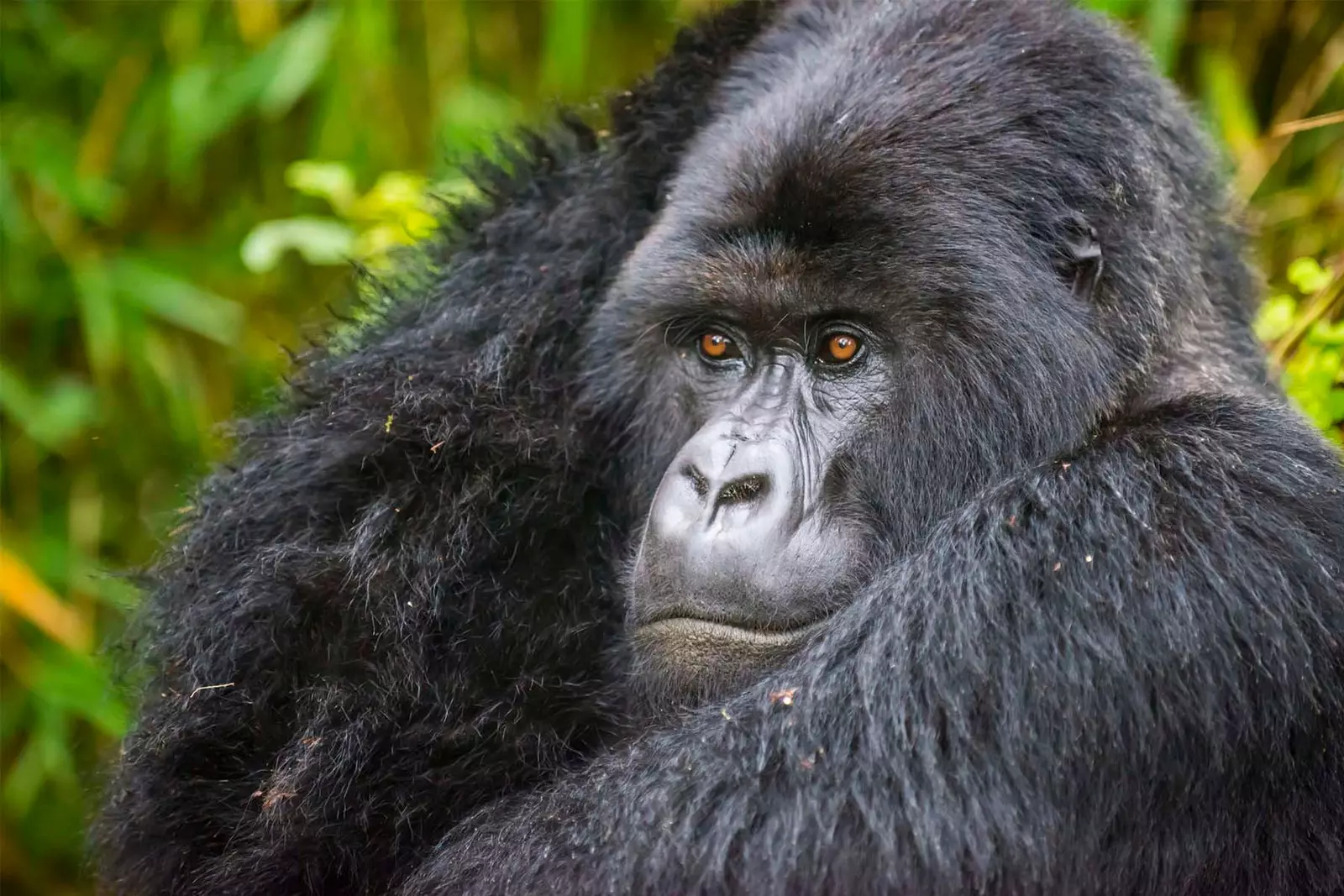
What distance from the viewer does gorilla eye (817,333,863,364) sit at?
272 cm

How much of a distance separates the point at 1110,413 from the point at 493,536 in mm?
1146

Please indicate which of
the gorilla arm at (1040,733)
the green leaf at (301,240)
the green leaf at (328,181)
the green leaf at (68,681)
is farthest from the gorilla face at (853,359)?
the green leaf at (68,681)

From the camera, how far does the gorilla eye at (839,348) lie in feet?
8.91

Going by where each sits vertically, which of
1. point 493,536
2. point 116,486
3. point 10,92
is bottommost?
point 116,486

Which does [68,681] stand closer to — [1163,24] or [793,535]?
[793,535]

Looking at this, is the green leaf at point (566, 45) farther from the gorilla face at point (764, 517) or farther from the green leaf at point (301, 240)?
the gorilla face at point (764, 517)

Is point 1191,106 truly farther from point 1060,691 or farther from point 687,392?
point 1060,691

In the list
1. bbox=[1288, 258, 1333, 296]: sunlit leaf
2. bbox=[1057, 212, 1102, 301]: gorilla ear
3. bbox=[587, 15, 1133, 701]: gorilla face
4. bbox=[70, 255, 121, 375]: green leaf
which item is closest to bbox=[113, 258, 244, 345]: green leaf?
bbox=[70, 255, 121, 375]: green leaf


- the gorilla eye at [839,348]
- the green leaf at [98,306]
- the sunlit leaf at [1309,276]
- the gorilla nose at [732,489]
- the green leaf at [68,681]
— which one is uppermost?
the gorilla eye at [839,348]

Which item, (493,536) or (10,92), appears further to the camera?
(10,92)

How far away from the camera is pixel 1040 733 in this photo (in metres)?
2.14

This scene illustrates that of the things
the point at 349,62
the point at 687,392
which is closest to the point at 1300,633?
the point at 687,392

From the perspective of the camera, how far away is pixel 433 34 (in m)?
5.61

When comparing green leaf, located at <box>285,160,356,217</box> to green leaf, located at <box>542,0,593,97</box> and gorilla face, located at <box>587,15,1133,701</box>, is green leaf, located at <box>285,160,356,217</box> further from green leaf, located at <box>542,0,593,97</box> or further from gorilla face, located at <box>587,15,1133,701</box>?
gorilla face, located at <box>587,15,1133,701</box>
